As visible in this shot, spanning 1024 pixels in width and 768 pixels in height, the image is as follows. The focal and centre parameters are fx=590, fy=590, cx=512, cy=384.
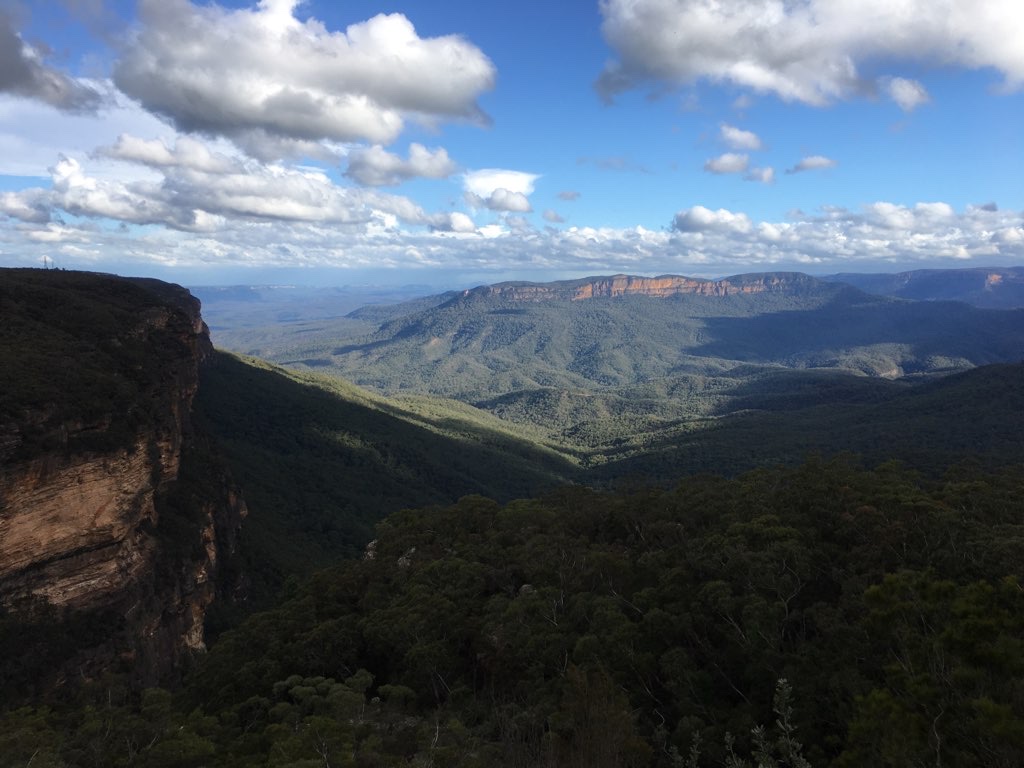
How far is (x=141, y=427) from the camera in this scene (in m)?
35.8

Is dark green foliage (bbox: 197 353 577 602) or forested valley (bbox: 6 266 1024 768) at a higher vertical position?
forested valley (bbox: 6 266 1024 768)

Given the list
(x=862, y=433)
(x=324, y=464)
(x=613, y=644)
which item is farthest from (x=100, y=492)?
(x=862, y=433)

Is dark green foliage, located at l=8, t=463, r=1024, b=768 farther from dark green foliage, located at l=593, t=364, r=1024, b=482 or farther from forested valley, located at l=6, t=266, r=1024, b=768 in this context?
dark green foliage, located at l=593, t=364, r=1024, b=482

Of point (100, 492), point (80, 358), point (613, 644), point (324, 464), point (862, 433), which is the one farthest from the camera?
point (862, 433)

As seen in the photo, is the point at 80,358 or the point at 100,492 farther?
the point at 80,358

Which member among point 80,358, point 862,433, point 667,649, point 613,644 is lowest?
point 862,433

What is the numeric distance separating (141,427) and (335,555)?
30.6m

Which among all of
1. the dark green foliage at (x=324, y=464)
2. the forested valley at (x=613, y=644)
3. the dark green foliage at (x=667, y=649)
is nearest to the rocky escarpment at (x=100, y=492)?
the forested valley at (x=613, y=644)

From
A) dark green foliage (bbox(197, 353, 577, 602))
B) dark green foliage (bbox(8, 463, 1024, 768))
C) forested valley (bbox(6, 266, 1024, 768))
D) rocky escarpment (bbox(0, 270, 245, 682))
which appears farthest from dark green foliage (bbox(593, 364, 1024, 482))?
rocky escarpment (bbox(0, 270, 245, 682))

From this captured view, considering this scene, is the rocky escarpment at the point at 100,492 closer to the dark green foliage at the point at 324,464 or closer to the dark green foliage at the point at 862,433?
the dark green foliage at the point at 324,464

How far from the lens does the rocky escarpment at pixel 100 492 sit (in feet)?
92.7

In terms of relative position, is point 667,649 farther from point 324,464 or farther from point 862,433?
point 862,433

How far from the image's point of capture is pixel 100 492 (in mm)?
31734

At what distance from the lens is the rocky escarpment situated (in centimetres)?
2825
